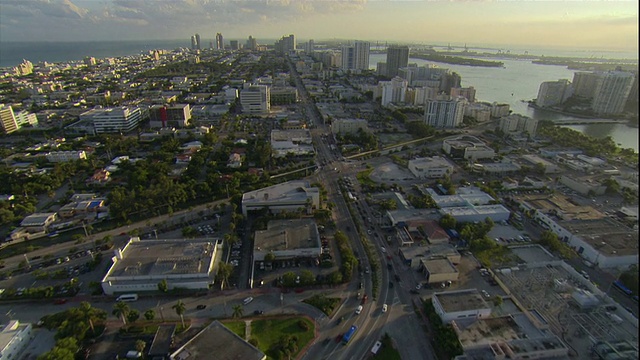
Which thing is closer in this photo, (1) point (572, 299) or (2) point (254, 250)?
(1) point (572, 299)

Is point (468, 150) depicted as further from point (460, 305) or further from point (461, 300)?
point (460, 305)

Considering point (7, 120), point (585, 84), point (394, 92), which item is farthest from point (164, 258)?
point (585, 84)

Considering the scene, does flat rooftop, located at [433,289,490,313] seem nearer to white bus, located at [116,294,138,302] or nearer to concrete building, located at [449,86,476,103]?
white bus, located at [116,294,138,302]

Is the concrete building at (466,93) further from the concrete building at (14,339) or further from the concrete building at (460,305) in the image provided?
the concrete building at (14,339)

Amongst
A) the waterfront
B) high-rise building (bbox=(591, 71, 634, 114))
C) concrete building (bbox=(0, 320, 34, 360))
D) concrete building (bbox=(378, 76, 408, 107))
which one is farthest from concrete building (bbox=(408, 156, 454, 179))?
high-rise building (bbox=(591, 71, 634, 114))

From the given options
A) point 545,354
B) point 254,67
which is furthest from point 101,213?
point 254,67

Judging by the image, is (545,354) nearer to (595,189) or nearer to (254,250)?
(254,250)
